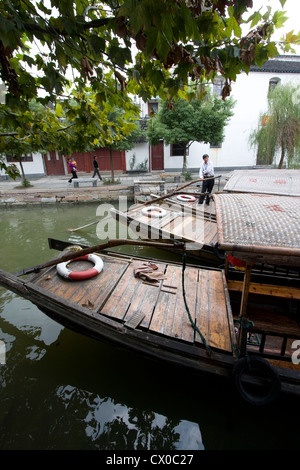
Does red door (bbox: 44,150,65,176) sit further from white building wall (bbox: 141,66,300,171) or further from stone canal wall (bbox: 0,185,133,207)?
white building wall (bbox: 141,66,300,171)

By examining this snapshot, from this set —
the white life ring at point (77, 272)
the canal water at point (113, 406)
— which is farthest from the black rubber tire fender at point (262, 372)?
the white life ring at point (77, 272)

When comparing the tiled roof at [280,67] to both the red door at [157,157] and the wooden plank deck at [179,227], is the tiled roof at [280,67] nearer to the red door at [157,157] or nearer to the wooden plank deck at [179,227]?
the red door at [157,157]

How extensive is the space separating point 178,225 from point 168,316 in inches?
139

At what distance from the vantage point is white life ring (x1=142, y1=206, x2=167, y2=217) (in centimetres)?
698

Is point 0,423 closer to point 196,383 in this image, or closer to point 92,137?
point 196,383

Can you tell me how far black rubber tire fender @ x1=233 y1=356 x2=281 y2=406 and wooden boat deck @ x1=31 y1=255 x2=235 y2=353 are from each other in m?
0.28

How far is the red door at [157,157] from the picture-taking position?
1973 cm

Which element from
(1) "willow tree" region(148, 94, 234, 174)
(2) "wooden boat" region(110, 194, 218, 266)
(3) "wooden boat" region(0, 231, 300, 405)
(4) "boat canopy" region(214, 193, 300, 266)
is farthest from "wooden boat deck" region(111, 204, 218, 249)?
(1) "willow tree" region(148, 94, 234, 174)

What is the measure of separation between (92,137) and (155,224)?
3.20m

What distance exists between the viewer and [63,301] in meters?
3.19

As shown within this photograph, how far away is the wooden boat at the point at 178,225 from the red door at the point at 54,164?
1488cm

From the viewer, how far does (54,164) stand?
1995 cm

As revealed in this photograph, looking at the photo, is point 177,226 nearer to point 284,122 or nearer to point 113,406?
point 113,406

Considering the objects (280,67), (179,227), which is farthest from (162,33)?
(280,67)
